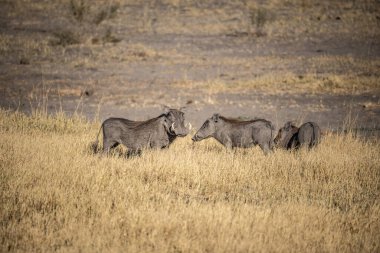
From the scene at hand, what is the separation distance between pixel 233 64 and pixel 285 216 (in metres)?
16.7

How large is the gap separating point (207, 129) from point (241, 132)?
0.57m

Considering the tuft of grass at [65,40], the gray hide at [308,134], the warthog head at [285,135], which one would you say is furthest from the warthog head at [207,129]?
the tuft of grass at [65,40]

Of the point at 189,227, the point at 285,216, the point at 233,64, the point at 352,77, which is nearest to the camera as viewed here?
the point at 189,227

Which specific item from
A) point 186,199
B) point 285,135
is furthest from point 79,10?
point 186,199

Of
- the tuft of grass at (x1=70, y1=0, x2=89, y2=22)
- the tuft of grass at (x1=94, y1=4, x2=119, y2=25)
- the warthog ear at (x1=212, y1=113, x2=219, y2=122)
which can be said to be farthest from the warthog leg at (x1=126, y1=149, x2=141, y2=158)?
the tuft of grass at (x1=94, y1=4, x2=119, y2=25)

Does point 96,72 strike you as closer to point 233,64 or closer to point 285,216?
point 233,64

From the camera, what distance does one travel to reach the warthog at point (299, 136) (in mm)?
8812

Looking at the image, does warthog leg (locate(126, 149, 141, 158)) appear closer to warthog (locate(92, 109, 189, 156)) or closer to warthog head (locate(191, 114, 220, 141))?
warthog (locate(92, 109, 189, 156))

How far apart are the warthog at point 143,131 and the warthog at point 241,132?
97 cm

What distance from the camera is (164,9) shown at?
126 feet

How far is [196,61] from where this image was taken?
74.4 ft

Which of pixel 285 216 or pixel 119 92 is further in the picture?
pixel 119 92

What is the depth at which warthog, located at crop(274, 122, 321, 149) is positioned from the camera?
881cm

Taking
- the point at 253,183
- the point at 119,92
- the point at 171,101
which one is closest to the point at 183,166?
the point at 253,183
